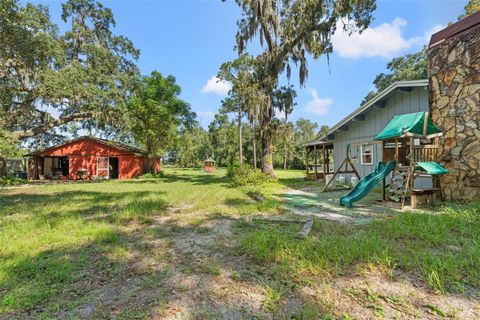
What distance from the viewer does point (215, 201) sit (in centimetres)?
759

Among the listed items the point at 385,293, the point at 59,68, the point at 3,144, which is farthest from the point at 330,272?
the point at 59,68

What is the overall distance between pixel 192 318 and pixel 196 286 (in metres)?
0.53

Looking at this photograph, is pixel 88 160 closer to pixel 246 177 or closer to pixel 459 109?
pixel 246 177

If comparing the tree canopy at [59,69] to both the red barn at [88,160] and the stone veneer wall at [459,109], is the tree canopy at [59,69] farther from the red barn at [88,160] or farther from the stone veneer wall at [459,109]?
the stone veneer wall at [459,109]

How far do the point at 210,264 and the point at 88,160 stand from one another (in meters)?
21.0

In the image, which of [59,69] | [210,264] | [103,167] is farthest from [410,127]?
[103,167]

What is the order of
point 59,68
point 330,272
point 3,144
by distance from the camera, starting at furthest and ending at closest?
point 59,68 < point 3,144 < point 330,272

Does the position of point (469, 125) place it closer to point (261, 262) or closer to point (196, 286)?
point (261, 262)

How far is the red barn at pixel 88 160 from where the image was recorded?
1947 centimetres

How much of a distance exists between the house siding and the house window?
0.18 m

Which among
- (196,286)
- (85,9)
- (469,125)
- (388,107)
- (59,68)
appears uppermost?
(85,9)

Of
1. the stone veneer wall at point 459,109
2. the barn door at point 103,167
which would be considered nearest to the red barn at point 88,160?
the barn door at point 103,167

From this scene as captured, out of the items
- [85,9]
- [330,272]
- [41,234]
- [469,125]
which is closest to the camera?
[330,272]

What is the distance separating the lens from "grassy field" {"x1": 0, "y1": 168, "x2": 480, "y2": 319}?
219cm
